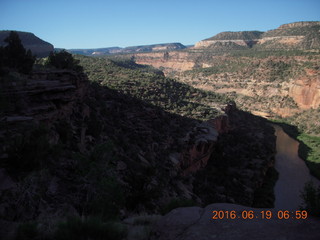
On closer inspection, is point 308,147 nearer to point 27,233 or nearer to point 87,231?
point 87,231

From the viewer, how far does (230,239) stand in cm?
491

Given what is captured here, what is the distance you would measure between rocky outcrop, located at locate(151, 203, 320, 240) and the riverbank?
103 feet

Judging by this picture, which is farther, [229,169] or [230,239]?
[229,169]

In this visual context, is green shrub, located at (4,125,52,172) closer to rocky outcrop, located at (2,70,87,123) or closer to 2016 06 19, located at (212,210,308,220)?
rocky outcrop, located at (2,70,87,123)

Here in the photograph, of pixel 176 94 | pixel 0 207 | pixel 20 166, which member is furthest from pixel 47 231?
pixel 176 94

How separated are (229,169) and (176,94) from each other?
58.6 feet

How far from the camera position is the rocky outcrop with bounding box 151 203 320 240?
4.88 m

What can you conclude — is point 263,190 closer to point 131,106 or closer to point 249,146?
point 249,146

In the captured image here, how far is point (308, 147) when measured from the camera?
4238 cm

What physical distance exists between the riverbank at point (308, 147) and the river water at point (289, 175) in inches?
27.1

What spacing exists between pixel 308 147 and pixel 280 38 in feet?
215

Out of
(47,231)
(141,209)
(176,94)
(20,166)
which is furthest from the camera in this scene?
(176,94)

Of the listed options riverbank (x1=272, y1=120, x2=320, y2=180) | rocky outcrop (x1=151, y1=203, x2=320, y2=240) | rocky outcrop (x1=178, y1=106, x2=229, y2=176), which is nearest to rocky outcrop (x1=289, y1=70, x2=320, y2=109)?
riverbank (x1=272, y1=120, x2=320, y2=180)

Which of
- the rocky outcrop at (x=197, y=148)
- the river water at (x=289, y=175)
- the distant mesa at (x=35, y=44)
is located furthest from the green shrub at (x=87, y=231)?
the distant mesa at (x=35, y=44)
